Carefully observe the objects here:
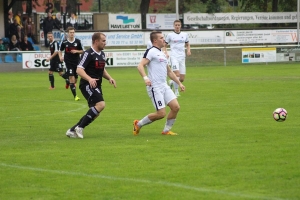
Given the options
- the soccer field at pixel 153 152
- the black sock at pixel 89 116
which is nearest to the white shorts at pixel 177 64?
the soccer field at pixel 153 152

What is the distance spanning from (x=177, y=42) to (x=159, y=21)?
2389cm

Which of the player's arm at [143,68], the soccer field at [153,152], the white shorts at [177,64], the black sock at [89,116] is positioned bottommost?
the soccer field at [153,152]

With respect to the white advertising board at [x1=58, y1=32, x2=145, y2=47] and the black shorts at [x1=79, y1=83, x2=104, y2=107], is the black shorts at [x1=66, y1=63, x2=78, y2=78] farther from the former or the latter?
the white advertising board at [x1=58, y1=32, x2=145, y2=47]

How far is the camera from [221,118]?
1529 centimetres

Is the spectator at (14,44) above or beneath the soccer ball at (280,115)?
above

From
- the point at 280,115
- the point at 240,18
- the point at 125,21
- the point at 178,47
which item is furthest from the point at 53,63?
the point at 240,18

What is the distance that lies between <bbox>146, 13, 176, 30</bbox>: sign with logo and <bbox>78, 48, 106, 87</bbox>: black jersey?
33.1m

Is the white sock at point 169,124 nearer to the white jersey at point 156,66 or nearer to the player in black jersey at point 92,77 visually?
the white jersey at point 156,66

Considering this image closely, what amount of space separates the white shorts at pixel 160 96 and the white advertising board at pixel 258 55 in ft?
92.4

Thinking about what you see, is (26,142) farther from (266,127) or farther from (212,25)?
(212,25)

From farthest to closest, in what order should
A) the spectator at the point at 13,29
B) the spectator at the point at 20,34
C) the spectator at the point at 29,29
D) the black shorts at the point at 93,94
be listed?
the spectator at the point at 29,29, the spectator at the point at 13,29, the spectator at the point at 20,34, the black shorts at the point at 93,94

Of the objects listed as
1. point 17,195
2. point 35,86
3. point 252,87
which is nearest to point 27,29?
point 35,86

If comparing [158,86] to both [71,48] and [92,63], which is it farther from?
[71,48]

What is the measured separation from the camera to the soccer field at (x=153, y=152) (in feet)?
26.0
